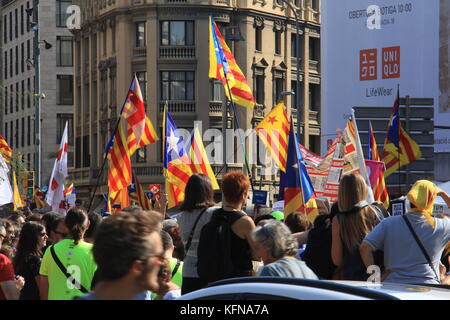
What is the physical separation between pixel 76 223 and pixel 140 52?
1849 inches

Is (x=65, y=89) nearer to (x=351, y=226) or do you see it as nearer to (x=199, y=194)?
(x=199, y=194)

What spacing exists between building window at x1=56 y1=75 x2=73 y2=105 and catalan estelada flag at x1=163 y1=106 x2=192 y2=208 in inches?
2182

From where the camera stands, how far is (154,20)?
53.9 metres

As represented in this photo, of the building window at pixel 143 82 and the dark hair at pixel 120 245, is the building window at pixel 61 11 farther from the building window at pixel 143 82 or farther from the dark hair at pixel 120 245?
the dark hair at pixel 120 245

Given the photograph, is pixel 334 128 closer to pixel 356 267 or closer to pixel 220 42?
pixel 220 42

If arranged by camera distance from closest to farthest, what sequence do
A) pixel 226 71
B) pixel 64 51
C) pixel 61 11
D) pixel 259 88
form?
pixel 226 71, pixel 259 88, pixel 64 51, pixel 61 11

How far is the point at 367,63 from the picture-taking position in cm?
4003

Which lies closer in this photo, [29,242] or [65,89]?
[29,242]

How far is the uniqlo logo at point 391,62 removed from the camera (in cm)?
3847

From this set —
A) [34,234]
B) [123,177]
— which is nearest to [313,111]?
[123,177]

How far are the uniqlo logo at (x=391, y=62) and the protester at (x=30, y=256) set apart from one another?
3069cm

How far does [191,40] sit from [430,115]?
31.9 metres

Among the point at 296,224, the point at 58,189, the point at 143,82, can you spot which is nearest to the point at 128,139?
the point at 58,189

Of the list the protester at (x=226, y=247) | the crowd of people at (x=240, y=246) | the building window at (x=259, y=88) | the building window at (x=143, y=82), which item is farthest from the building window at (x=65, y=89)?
the protester at (x=226, y=247)
